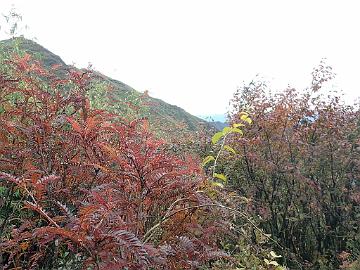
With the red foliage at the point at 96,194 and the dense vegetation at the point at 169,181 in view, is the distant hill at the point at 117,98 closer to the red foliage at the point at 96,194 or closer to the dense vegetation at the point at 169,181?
the dense vegetation at the point at 169,181

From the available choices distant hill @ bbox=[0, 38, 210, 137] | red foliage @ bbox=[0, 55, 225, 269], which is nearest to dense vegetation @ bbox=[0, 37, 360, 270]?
red foliage @ bbox=[0, 55, 225, 269]

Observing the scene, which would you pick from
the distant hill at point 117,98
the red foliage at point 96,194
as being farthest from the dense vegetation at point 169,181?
the distant hill at point 117,98

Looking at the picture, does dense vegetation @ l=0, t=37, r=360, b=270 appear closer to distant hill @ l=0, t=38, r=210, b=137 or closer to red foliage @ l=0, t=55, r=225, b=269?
red foliage @ l=0, t=55, r=225, b=269

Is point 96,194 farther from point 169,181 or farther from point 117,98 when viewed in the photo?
point 117,98

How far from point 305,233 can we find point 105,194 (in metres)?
5.90

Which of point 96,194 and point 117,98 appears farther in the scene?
point 117,98

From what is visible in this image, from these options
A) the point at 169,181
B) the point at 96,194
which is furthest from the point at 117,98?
the point at 96,194

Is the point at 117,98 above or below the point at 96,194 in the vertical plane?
above

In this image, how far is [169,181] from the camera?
8.53ft

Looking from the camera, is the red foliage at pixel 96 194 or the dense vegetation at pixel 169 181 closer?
the red foliage at pixel 96 194

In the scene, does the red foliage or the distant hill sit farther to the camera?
the distant hill

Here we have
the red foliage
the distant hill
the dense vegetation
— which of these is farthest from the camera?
the distant hill

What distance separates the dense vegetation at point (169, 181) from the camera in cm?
230

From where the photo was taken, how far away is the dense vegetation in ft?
7.56
